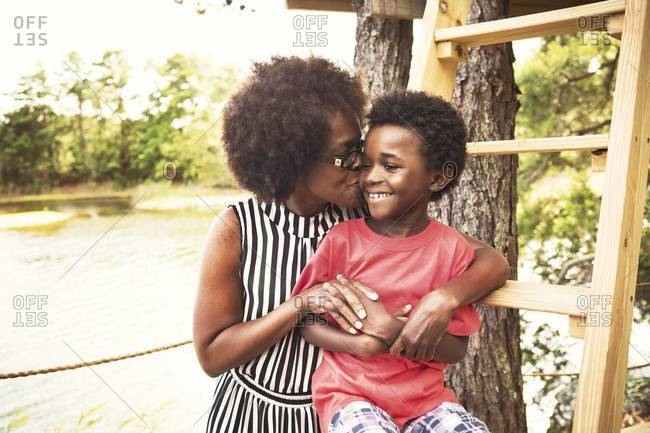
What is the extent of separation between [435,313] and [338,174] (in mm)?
416

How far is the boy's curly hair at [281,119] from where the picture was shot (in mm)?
1639

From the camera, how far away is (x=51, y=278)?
5.89 meters

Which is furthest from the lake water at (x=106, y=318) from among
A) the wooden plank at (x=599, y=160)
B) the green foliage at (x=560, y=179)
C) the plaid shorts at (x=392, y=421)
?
the wooden plank at (x=599, y=160)

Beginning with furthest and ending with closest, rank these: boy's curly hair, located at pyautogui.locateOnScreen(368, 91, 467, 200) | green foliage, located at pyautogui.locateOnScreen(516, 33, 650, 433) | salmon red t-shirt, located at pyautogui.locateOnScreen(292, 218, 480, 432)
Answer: green foliage, located at pyautogui.locateOnScreen(516, 33, 650, 433), boy's curly hair, located at pyautogui.locateOnScreen(368, 91, 467, 200), salmon red t-shirt, located at pyautogui.locateOnScreen(292, 218, 480, 432)

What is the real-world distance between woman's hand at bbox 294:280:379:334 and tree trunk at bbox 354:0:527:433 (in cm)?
127

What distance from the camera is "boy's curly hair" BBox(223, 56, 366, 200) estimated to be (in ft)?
5.38

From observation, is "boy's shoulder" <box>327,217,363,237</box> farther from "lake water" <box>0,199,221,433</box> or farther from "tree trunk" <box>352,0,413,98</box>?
"lake water" <box>0,199,221,433</box>

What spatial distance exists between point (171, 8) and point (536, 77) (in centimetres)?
311

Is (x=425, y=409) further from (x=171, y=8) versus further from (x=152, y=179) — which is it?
(x=152, y=179)

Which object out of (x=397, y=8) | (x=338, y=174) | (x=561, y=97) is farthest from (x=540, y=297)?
(x=561, y=97)

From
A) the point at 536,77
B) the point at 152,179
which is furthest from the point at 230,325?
the point at 152,179

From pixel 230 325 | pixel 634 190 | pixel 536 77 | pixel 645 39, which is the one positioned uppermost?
pixel 536 77

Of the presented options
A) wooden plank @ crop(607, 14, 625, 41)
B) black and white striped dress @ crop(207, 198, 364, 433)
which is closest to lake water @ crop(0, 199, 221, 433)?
black and white striped dress @ crop(207, 198, 364, 433)

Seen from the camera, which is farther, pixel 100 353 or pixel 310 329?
pixel 100 353
